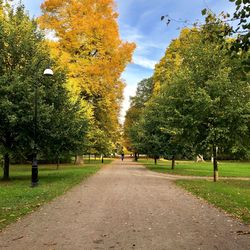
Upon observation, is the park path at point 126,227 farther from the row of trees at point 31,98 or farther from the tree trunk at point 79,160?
the tree trunk at point 79,160

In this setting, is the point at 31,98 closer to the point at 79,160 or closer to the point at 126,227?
the point at 126,227

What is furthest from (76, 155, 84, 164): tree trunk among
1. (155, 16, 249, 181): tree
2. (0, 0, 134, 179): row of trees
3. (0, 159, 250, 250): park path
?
(0, 159, 250, 250): park path

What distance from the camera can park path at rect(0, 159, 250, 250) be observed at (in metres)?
6.93

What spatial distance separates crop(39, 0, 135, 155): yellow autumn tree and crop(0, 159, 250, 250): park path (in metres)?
21.5

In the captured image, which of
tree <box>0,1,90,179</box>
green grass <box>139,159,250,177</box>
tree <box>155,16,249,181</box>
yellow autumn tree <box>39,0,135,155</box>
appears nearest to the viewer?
tree <box>0,1,90,179</box>

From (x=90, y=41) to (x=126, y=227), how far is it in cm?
2682

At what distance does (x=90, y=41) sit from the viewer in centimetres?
3338

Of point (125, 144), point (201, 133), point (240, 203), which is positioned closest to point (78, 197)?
point (240, 203)

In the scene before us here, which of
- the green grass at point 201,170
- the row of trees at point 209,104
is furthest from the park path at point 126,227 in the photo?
the green grass at point 201,170

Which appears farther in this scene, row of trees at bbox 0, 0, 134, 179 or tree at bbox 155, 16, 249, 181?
tree at bbox 155, 16, 249, 181

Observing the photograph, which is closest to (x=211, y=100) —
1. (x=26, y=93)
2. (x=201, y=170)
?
(x=26, y=93)

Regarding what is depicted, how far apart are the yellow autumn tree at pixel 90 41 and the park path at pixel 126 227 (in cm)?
2155

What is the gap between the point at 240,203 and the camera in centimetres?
1258

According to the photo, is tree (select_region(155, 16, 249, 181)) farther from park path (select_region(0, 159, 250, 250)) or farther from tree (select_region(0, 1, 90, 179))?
park path (select_region(0, 159, 250, 250))
